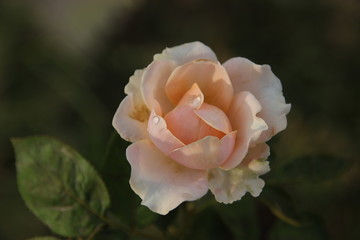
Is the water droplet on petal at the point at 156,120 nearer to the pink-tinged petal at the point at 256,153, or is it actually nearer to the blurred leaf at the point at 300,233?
the pink-tinged petal at the point at 256,153

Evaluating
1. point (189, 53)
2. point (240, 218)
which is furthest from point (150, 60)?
point (189, 53)

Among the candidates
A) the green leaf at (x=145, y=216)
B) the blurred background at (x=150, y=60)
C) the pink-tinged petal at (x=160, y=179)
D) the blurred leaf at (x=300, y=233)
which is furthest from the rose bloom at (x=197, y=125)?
the blurred background at (x=150, y=60)

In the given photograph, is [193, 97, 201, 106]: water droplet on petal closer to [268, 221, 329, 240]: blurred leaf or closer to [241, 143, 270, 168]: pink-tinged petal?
[241, 143, 270, 168]: pink-tinged petal

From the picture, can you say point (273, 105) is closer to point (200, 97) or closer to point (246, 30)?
point (200, 97)

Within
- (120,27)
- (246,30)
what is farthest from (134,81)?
(120,27)

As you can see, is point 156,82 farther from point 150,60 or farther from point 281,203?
point 150,60

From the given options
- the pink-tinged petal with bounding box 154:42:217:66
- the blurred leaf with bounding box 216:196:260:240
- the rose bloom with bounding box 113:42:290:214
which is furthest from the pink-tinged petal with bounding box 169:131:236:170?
the blurred leaf with bounding box 216:196:260:240

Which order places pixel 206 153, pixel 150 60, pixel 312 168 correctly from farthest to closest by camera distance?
pixel 150 60
pixel 312 168
pixel 206 153
